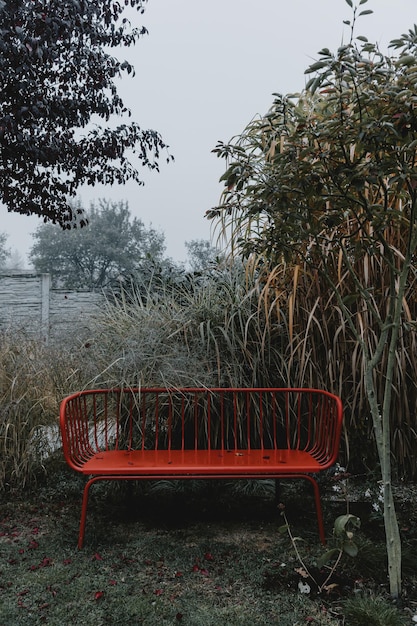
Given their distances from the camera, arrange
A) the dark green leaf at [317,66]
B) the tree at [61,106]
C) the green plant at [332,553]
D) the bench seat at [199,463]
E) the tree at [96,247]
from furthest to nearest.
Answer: the tree at [96,247] → the tree at [61,106] → the bench seat at [199,463] → the green plant at [332,553] → the dark green leaf at [317,66]

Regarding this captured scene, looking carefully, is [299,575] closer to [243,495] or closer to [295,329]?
[243,495]

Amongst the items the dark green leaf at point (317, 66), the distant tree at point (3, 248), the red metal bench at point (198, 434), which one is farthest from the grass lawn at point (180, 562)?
→ the distant tree at point (3, 248)

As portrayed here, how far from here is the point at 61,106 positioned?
19.7 ft

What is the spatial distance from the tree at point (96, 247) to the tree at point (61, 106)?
13.6m

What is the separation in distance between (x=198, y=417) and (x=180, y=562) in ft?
4.09

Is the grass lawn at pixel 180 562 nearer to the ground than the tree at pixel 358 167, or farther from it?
nearer to the ground

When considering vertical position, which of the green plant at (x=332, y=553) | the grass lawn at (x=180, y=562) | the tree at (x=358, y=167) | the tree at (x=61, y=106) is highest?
the tree at (x=61, y=106)

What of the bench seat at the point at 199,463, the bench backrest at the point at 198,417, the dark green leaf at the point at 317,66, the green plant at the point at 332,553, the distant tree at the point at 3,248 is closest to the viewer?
the dark green leaf at the point at 317,66

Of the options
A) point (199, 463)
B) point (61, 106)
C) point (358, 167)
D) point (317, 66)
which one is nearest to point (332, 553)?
point (199, 463)

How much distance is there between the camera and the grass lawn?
2.11 meters

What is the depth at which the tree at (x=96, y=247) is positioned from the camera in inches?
830

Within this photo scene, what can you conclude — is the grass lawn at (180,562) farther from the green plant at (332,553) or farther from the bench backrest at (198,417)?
the bench backrest at (198,417)

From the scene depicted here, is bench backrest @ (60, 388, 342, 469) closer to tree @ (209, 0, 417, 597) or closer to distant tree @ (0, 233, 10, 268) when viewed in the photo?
tree @ (209, 0, 417, 597)

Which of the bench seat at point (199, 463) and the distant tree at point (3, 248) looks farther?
the distant tree at point (3, 248)
